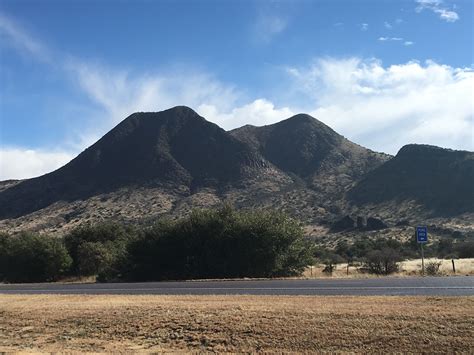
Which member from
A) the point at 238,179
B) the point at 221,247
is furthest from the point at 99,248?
the point at 238,179

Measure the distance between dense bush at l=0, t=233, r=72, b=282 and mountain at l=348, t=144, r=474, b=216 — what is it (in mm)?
68704

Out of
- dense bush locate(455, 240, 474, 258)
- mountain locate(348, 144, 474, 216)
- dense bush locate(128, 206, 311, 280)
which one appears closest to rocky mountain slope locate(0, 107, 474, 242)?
mountain locate(348, 144, 474, 216)

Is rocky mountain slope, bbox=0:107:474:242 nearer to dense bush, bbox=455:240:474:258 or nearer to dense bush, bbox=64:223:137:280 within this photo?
dense bush, bbox=455:240:474:258

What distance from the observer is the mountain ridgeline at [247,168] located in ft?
364

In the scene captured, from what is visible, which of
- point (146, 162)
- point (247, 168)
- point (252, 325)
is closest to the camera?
point (252, 325)

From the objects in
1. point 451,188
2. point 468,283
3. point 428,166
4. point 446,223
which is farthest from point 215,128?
point 468,283

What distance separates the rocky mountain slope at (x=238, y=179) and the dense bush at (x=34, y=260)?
147 feet

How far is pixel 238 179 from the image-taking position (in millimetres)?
130625

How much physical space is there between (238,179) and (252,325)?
11466cm

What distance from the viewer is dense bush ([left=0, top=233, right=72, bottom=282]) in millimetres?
51250

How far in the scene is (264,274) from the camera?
38.5 m

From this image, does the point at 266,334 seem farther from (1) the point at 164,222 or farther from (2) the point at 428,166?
(2) the point at 428,166

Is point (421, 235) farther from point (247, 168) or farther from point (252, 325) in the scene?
point (247, 168)

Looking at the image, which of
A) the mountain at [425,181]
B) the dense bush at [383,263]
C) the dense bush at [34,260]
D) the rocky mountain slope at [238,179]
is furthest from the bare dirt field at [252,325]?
the mountain at [425,181]
